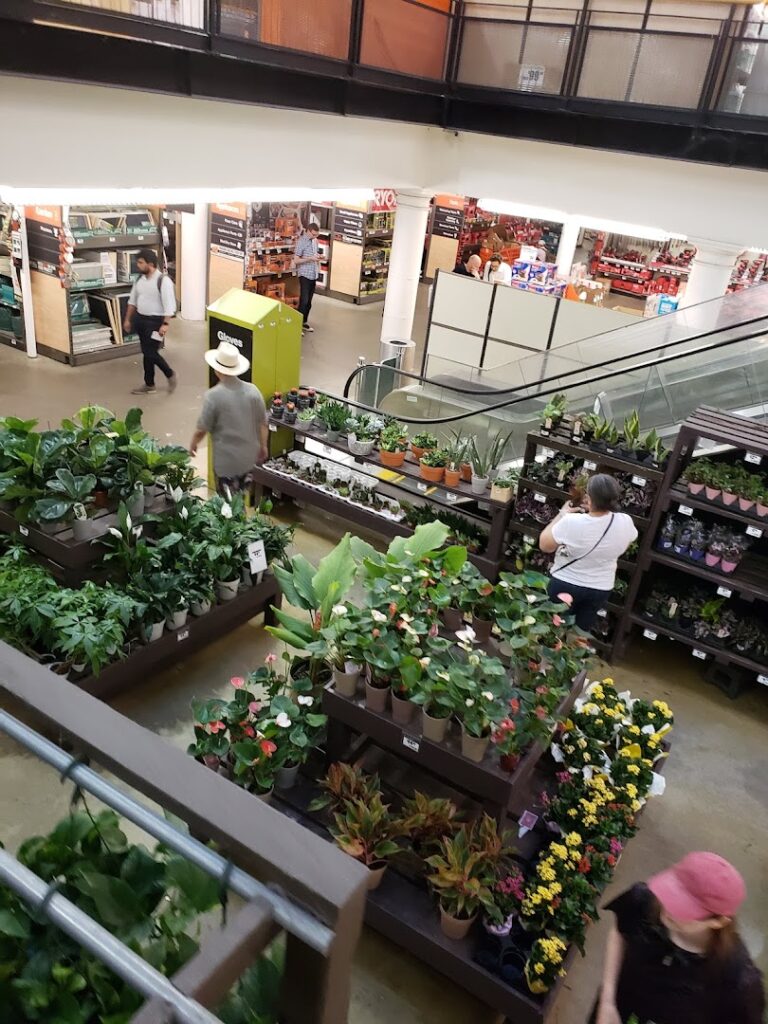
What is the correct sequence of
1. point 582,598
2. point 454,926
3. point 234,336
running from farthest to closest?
1. point 234,336
2. point 582,598
3. point 454,926

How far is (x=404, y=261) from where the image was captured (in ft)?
34.9

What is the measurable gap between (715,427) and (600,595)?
4.64 feet

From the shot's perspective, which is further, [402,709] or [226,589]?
[226,589]

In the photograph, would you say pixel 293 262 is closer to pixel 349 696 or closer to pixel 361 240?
pixel 361 240

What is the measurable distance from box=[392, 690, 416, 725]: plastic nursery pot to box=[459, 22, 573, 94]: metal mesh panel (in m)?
7.41

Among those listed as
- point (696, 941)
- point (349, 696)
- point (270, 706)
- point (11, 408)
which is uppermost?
point (696, 941)

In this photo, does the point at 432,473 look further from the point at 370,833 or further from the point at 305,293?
the point at 305,293

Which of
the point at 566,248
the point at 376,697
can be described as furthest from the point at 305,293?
the point at 376,697

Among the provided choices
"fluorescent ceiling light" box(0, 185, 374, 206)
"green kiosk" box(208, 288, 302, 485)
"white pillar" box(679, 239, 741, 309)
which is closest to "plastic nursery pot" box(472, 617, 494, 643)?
"green kiosk" box(208, 288, 302, 485)

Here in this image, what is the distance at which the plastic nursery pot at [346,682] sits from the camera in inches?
135

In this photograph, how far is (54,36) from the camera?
197 inches

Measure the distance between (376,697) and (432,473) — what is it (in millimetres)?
3137

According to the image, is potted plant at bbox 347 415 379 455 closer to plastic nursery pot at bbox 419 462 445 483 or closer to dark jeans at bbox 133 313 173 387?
plastic nursery pot at bbox 419 462 445 483

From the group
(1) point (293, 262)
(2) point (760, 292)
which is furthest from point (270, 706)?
(1) point (293, 262)
